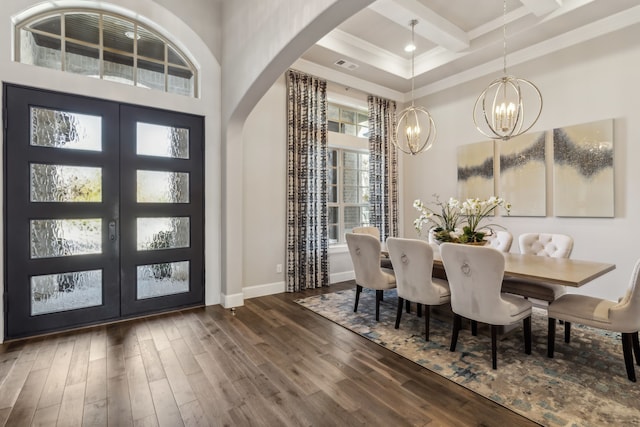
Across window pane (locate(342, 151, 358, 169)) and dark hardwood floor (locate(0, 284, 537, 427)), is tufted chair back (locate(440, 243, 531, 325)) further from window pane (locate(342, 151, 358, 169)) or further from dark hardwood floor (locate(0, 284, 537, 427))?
window pane (locate(342, 151, 358, 169))

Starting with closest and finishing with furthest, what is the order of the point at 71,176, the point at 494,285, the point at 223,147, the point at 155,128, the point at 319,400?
the point at 319,400 < the point at 494,285 < the point at 71,176 < the point at 155,128 < the point at 223,147

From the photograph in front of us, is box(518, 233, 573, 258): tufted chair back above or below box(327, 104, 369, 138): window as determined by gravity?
below

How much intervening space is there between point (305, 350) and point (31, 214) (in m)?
2.92

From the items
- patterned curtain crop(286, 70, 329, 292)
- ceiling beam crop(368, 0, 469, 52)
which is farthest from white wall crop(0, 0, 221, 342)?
ceiling beam crop(368, 0, 469, 52)

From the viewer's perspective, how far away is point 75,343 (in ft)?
9.14

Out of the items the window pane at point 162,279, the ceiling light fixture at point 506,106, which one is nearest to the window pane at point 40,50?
the window pane at point 162,279

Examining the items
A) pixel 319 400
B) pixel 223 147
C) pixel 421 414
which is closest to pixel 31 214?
pixel 223 147

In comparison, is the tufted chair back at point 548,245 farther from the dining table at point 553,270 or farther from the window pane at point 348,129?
the window pane at point 348,129

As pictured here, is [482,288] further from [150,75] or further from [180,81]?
[150,75]

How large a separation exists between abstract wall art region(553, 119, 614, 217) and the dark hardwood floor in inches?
122

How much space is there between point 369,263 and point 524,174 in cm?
276

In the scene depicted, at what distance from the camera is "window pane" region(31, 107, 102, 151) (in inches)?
115

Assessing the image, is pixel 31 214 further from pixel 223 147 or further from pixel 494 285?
pixel 494 285

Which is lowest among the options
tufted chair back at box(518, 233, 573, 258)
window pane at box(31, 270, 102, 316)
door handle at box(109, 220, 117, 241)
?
window pane at box(31, 270, 102, 316)
